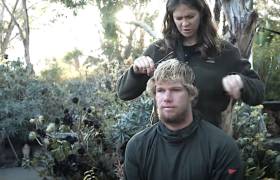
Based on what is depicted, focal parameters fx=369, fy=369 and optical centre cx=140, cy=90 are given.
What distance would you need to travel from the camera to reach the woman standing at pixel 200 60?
1968mm

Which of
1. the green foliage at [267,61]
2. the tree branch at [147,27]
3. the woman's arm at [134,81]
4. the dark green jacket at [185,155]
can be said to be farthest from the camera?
the tree branch at [147,27]

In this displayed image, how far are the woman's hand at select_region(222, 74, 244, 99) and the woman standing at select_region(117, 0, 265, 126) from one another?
0.9 inches

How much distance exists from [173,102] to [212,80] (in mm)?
296

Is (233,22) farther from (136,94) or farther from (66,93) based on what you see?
(66,93)

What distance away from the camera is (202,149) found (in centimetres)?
179

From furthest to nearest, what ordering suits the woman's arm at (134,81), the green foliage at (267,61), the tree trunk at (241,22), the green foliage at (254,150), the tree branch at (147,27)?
the tree branch at (147,27) < the green foliage at (267,61) < the tree trunk at (241,22) < the green foliage at (254,150) < the woman's arm at (134,81)

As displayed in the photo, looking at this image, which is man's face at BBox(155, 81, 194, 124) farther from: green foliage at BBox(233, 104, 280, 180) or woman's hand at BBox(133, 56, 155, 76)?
green foliage at BBox(233, 104, 280, 180)

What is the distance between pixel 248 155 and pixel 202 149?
263cm

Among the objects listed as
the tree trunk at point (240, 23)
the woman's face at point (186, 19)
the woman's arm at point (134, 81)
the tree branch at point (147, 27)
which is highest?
the tree branch at point (147, 27)

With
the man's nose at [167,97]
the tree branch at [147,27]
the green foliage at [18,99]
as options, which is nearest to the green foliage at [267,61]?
the tree branch at [147,27]

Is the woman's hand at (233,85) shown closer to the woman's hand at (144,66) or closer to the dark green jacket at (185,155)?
the dark green jacket at (185,155)

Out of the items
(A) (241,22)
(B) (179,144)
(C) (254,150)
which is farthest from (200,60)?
(A) (241,22)

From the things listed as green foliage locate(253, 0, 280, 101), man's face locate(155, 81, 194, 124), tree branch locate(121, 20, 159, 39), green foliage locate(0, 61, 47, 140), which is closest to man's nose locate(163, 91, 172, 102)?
man's face locate(155, 81, 194, 124)

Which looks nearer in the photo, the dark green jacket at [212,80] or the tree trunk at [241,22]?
the dark green jacket at [212,80]
